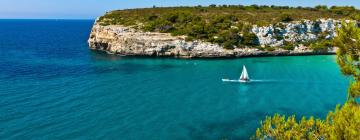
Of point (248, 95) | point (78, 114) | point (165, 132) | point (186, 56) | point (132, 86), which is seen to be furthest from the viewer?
point (186, 56)

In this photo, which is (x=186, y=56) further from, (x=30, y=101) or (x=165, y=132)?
(x=165, y=132)

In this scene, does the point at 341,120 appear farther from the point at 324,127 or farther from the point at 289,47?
the point at 289,47

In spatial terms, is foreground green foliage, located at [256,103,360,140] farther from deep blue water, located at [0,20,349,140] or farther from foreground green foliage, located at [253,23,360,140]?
deep blue water, located at [0,20,349,140]

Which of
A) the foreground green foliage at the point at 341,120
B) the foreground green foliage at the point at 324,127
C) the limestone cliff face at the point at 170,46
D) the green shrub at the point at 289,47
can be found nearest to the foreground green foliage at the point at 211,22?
the limestone cliff face at the point at 170,46

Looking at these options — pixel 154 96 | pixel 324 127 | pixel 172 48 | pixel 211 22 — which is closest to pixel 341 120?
pixel 324 127

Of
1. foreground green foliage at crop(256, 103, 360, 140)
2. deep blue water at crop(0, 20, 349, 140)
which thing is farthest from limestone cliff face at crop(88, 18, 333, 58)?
foreground green foliage at crop(256, 103, 360, 140)

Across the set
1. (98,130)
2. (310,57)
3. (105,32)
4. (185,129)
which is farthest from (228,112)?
(105,32)
